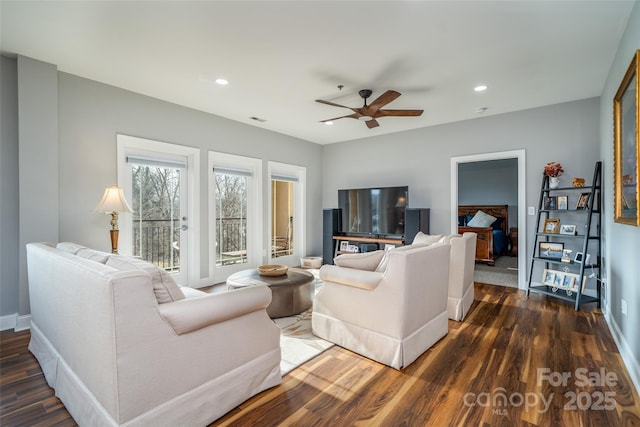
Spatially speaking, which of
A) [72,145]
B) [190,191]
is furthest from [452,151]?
[72,145]

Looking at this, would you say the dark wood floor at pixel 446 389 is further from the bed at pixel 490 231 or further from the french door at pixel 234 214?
the bed at pixel 490 231

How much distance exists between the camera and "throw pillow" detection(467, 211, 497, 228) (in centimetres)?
686

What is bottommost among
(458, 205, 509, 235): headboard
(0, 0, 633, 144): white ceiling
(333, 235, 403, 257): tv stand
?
(333, 235, 403, 257): tv stand

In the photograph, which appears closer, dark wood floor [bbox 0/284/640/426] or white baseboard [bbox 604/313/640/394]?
dark wood floor [bbox 0/284/640/426]

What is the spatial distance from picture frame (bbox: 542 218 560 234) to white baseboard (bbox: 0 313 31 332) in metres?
5.87

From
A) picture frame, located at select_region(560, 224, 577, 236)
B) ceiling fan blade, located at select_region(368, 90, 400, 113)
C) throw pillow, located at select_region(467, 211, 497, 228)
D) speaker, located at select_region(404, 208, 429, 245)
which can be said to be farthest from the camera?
throw pillow, located at select_region(467, 211, 497, 228)

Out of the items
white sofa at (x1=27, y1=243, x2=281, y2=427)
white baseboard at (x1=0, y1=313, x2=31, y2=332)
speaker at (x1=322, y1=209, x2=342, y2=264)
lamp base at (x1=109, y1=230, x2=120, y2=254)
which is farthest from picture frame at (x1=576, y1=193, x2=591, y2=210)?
white baseboard at (x1=0, y1=313, x2=31, y2=332)

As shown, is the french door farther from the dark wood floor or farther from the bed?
the bed

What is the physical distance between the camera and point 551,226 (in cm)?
393

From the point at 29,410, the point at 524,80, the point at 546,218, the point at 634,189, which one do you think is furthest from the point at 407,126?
the point at 29,410

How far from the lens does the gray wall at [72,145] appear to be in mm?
2832

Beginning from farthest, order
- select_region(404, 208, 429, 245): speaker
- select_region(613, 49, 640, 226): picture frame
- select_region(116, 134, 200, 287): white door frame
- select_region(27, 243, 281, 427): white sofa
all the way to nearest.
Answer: select_region(404, 208, 429, 245): speaker, select_region(116, 134, 200, 287): white door frame, select_region(613, 49, 640, 226): picture frame, select_region(27, 243, 281, 427): white sofa

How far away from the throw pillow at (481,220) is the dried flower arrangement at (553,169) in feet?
9.99

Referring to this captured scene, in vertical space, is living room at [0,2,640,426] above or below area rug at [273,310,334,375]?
above
